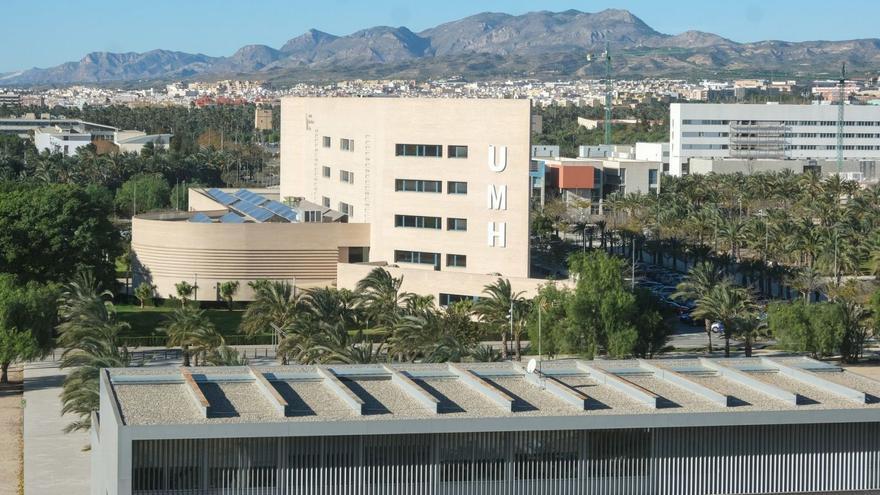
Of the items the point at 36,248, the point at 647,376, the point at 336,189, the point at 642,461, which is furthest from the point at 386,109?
the point at 642,461

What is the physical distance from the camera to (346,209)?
7906cm

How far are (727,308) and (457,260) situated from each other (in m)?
16.4

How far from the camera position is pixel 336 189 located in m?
80.8

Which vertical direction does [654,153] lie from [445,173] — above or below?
above

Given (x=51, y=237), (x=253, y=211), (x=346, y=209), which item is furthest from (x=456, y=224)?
(x=51, y=237)

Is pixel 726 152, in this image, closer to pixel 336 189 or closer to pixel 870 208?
pixel 870 208

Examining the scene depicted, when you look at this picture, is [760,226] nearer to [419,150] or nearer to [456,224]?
[456,224]

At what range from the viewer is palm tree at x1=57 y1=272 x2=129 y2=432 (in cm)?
4262

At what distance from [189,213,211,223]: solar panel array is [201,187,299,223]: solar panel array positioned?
2.08m

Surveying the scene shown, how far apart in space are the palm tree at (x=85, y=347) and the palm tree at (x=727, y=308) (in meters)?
22.6

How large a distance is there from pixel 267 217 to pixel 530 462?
4871cm

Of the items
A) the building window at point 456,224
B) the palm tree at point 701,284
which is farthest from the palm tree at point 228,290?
the palm tree at point 701,284

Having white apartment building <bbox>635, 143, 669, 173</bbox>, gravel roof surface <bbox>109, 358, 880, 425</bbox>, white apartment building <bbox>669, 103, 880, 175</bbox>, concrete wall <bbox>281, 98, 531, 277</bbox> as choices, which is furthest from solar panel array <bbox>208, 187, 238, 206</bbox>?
white apartment building <bbox>669, 103, 880, 175</bbox>

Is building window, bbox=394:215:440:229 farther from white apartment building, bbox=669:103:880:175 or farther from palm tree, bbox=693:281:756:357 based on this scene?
white apartment building, bbox=669:103:880:175
